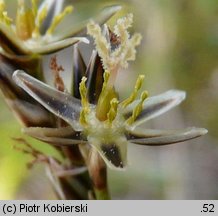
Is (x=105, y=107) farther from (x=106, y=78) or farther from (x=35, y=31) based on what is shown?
(x=35, y=31)

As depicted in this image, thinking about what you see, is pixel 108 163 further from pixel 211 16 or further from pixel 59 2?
pixel 211 16

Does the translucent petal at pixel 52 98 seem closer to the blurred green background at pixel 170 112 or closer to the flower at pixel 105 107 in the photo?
the flower at pixel 105 107

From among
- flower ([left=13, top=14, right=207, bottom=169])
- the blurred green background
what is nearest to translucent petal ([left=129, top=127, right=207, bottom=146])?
flower ([left=13, top=14, right=207, bottom=169])

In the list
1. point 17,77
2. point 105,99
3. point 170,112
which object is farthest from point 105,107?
point 170,112

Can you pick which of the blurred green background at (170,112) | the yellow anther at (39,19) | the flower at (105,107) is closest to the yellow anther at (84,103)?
the flower at (105,107)

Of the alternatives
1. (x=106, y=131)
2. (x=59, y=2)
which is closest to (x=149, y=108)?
(x=106, y=131)

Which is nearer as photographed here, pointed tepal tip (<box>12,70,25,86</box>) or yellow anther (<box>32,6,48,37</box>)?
pointed tepal tip (<box>12,70,25,86</box>)

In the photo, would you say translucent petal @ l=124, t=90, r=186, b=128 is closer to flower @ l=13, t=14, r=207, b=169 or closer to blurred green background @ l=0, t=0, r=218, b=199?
flower @ l=13, t=14, r=207, b=169
